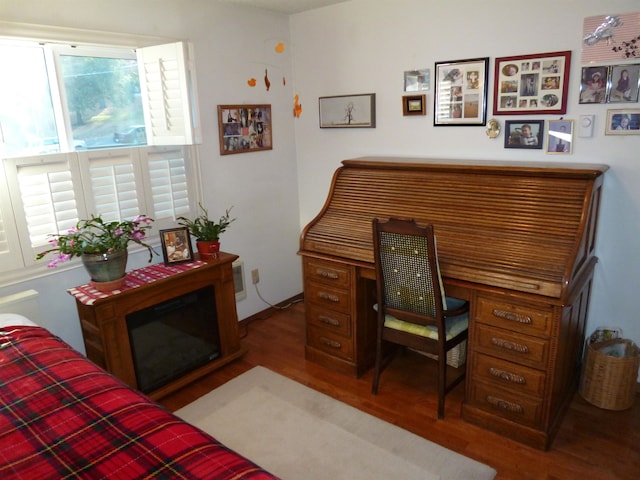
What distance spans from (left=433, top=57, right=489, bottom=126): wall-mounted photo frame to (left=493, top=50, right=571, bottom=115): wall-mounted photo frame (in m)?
0.08

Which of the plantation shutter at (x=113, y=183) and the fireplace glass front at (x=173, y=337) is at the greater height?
the plantation shutter at (x=113, y=183)

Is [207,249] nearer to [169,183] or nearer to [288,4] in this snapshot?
[169,183]

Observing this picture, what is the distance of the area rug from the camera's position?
2098 millimetres

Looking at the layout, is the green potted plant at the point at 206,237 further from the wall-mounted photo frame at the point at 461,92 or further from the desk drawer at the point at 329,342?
the wall-mounted photo frame at the point at 461,92

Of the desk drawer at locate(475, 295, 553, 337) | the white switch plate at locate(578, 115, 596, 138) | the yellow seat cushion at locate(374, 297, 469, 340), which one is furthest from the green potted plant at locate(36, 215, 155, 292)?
the white switch plate at locate(578, 115, 596, 138)

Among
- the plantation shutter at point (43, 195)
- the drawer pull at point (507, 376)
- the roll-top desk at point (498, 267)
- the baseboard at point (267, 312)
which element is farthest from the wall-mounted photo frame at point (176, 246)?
the drawer pull at point (507, 376)

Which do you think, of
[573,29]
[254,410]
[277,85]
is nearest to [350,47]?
[277,85]

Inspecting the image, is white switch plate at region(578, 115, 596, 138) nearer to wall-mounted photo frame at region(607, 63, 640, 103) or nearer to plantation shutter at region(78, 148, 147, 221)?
wall-mounted photo frame at region(607, 63, 640, 103)

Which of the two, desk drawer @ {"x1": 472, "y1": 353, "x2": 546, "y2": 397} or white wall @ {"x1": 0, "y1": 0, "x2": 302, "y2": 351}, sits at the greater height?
white wall @ {"x1": 0, "y1": 0, "x2": 302, "y2": 351}

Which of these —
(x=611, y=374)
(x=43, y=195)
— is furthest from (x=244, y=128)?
(x=611, y=374)

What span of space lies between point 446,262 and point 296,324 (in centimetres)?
158

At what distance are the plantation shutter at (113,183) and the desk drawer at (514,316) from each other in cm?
198

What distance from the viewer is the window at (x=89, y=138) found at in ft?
7.61

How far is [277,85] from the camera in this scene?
354cm
